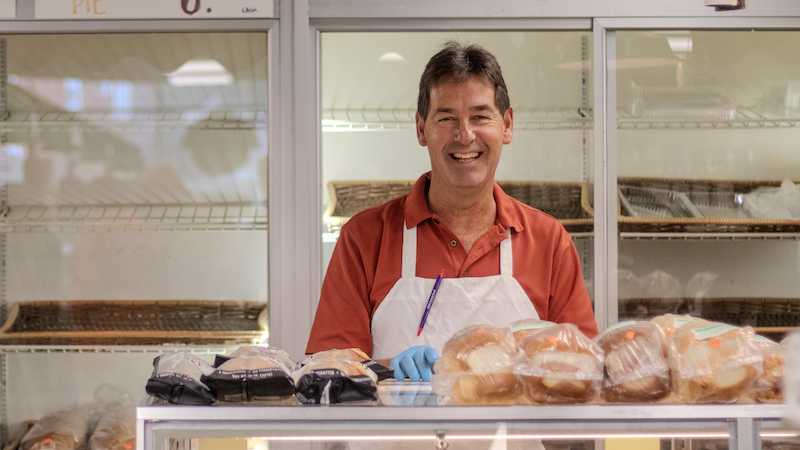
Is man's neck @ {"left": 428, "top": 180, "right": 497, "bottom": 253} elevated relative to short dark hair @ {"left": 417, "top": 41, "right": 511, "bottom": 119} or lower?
lower

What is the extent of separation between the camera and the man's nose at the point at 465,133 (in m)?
1.56

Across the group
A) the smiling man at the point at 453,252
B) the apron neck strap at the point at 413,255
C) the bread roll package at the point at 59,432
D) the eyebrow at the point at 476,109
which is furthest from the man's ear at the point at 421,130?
the bread roll package at the point at 59,432

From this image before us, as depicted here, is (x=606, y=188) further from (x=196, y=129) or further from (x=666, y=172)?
(x=196, y=129)

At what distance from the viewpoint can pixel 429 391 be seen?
94cm

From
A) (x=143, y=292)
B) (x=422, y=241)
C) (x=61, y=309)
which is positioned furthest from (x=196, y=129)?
(x=422, y=241)

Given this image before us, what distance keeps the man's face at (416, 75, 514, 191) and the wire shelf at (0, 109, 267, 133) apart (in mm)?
1111

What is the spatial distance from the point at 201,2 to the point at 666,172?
1896 mm

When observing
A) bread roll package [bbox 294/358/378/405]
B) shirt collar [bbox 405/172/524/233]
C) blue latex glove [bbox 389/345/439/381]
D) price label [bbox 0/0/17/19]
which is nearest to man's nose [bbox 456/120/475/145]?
shirt collar [bbox 405/172/524/233]

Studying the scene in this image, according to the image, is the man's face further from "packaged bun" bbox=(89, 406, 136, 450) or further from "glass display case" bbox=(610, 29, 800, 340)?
"packaged bun" bbox=(89, 406, 136, 450)

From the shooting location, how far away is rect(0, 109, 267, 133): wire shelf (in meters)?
2.51

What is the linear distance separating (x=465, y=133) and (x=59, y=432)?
1.87m

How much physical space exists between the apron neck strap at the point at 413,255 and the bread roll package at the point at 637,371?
80 centimetres

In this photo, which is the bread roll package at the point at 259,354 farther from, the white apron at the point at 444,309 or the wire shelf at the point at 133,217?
the wire shelf at the point at 133,217

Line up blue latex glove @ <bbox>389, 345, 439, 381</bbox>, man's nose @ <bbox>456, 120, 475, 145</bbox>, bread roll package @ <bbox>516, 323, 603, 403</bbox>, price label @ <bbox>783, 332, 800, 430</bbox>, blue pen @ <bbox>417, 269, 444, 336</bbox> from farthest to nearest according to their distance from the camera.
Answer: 1. blue pen @ <bbox>417, 269, 444, 336</bbox>
2. man's nose @ <bbox>456, 120, 475, 145</bbox>
3. blue latex glove @ <bbox>389, 345, 439, 381</bbox>
4. bread roll package @ <bbox>516, 323, 603, 403</bbox>
5. price label @ <bbox>783, 332, 800, 430</bbox>
